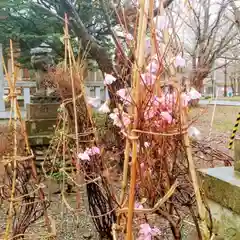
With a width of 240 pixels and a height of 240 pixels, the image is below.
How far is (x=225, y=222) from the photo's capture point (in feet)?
6.41

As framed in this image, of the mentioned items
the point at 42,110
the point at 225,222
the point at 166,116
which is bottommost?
the point at 225,222

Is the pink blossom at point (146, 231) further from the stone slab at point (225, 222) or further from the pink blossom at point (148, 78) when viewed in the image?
the pink blossom at point (148, 78)

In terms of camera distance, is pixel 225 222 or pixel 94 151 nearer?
pixel 225 222

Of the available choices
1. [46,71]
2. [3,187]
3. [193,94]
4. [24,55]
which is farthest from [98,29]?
[193,94]

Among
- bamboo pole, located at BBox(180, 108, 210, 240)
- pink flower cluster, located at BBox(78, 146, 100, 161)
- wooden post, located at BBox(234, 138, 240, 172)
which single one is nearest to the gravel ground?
pink flower cluster, located at BBox(78, 146, 100, 161)

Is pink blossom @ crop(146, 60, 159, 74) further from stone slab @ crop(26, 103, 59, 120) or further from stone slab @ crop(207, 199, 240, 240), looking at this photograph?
stone slab @ crop(26, 103, 59, 120)

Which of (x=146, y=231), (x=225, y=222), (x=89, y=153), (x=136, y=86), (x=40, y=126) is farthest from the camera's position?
(x=40, y=126)

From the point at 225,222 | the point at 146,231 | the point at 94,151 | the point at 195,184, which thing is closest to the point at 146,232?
the point at 146,231

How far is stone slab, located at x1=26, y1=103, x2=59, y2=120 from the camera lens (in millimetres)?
5539

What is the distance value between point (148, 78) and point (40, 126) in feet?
14.1

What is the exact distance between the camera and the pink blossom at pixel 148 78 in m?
1.35

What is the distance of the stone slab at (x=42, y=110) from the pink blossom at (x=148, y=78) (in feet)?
14.1

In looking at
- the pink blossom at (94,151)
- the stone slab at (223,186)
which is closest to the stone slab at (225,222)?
the stone slab at (223,186)

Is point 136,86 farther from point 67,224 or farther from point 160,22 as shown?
point 67,224
